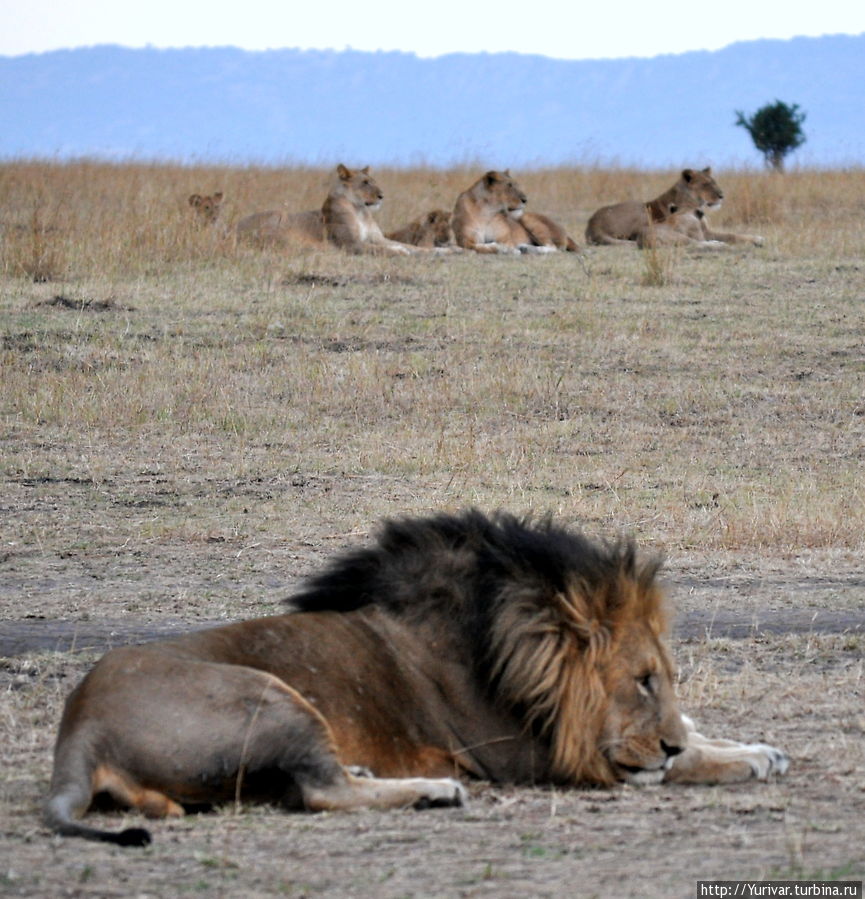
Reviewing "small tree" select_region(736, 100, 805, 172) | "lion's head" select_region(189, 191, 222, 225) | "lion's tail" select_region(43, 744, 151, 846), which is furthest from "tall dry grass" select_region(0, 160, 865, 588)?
"small tree" select_region(736, 100, 805, 172)

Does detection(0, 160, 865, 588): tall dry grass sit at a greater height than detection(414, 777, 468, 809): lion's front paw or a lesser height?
greater

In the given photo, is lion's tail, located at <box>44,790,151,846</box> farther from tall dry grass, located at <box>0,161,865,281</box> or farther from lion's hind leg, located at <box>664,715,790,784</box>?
tall dry grass, located at <box>0,161,865,281</box>

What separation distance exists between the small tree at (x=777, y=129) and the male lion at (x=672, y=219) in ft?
51.5

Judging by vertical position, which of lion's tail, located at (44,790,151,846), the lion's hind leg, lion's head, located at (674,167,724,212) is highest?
lion's head, located at (674,167,724,212)

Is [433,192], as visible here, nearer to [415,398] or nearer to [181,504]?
[415,398]

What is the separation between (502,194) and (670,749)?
15.3 meters

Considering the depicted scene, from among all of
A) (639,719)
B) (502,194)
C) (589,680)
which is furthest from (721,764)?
(502,194)

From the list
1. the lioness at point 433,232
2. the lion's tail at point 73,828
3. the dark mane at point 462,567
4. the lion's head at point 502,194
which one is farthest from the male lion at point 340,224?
the lion's tail at point 73,828

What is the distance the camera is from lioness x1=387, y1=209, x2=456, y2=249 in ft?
60.2

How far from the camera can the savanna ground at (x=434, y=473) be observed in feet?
11.8

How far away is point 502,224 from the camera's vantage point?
18734mm

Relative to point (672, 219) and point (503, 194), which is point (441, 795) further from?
point (503, 194)

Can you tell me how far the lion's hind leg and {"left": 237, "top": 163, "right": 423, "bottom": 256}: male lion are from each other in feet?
42.3

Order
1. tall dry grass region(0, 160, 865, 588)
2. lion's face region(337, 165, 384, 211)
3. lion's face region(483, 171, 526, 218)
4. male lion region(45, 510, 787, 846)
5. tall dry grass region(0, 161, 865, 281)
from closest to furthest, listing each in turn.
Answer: male lion region(45, 510, 787, 846)
tall dry grass region(0, 160, 865, 588)
tall dry grass region(0, 161, 865, 281)
lion's face region(337, 165, 384, 211)
lion's face region(483, 171, 526, 218)
